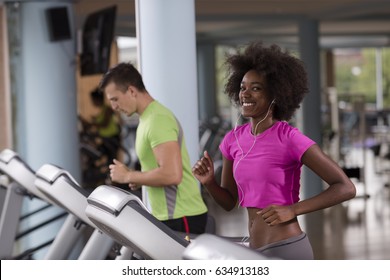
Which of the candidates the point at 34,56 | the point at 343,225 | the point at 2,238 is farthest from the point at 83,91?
the point at 2,238

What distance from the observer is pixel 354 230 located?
7395mm

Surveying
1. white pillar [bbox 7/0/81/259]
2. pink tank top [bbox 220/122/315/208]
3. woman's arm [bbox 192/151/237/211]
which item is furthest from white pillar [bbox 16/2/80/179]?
pink tank top [bbox 220/122/315/208]

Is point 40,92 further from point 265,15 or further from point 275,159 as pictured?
point 265,15

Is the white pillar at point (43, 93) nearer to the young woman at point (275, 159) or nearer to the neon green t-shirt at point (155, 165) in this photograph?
the neon green t-shirt at point (155, 165)

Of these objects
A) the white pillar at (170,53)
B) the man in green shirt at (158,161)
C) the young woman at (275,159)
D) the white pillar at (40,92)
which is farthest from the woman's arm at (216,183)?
the white pillar at (40,92)

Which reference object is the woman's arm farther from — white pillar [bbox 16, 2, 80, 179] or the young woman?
white pillar [bbox 16, 2, 80, 179]

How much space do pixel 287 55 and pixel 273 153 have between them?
1.06ft

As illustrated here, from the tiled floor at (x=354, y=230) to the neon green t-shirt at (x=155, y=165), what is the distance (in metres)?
2.96

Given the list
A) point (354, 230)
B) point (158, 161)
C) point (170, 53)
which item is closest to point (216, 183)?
point (158, 161)

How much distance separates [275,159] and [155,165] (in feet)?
2.82

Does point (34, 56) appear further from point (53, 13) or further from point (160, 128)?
point (160, 128)

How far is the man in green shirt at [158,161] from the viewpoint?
3.14 metres

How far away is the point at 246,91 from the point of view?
2.53 metres

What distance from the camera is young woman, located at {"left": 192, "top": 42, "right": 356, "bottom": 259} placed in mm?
2387
